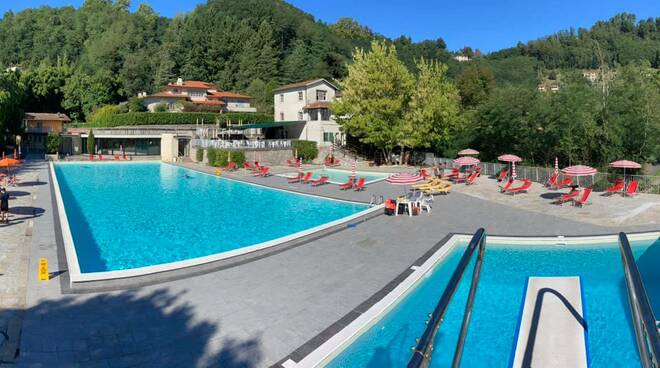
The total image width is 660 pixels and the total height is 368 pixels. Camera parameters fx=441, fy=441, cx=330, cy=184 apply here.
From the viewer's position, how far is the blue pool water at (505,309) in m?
7.49

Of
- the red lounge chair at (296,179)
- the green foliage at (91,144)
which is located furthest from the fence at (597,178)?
the green foliage at (91,144)

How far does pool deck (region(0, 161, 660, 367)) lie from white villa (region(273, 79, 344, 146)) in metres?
29.2

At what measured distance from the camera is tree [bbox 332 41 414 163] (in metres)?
36.0

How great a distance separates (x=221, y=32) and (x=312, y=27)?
24658mm

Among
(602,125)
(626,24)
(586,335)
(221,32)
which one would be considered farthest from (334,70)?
(626,24)

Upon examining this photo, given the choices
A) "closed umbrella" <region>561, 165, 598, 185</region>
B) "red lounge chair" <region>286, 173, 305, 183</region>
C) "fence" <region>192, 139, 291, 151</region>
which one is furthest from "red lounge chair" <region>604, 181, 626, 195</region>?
"fence" <region>192, 139, 291, 151</region>

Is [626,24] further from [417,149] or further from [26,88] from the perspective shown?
[26,88]

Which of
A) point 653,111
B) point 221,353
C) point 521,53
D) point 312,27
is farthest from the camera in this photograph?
point 521,53

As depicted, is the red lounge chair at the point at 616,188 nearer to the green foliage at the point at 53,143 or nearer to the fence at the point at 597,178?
the fence at the point at 597,178

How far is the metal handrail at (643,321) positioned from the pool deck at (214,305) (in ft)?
19.3

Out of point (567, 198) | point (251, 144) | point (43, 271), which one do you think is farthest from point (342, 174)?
point (43, 271)

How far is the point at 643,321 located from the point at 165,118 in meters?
54.9

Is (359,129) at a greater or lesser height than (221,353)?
greater

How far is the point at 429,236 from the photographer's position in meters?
15.1
